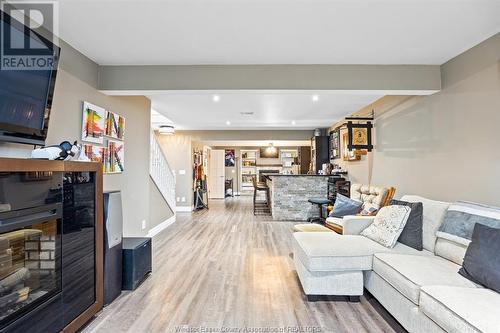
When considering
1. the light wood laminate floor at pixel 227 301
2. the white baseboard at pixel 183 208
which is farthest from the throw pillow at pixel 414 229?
the white baseboard at pixel 183 208

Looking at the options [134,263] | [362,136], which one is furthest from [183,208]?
[362,136]

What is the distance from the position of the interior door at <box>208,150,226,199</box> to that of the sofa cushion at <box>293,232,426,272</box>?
9.21 metres

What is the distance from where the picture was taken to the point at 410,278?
1.94m

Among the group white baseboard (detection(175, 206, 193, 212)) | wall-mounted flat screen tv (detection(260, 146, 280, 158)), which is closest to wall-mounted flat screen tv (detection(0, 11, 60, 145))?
white baseboard (detection(175, 206, 193, 212))

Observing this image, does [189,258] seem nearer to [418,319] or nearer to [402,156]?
[418,319]

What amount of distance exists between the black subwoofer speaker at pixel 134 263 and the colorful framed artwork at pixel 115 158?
99 centimetres

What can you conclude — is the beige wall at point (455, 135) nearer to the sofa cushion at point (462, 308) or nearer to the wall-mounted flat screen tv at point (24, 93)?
the sofa cushion at point (462, 308)

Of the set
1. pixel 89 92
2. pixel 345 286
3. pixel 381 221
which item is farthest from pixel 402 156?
pixel 89 92

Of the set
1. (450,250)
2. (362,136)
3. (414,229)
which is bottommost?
(450,250)

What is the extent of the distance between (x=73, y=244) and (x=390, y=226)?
2.93 meters

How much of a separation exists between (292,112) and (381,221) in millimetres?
3342

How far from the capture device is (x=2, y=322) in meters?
1.44

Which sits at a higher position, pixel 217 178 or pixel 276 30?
pixel 276 30

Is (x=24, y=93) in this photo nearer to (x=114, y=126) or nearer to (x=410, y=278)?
(x=114, y=126)
